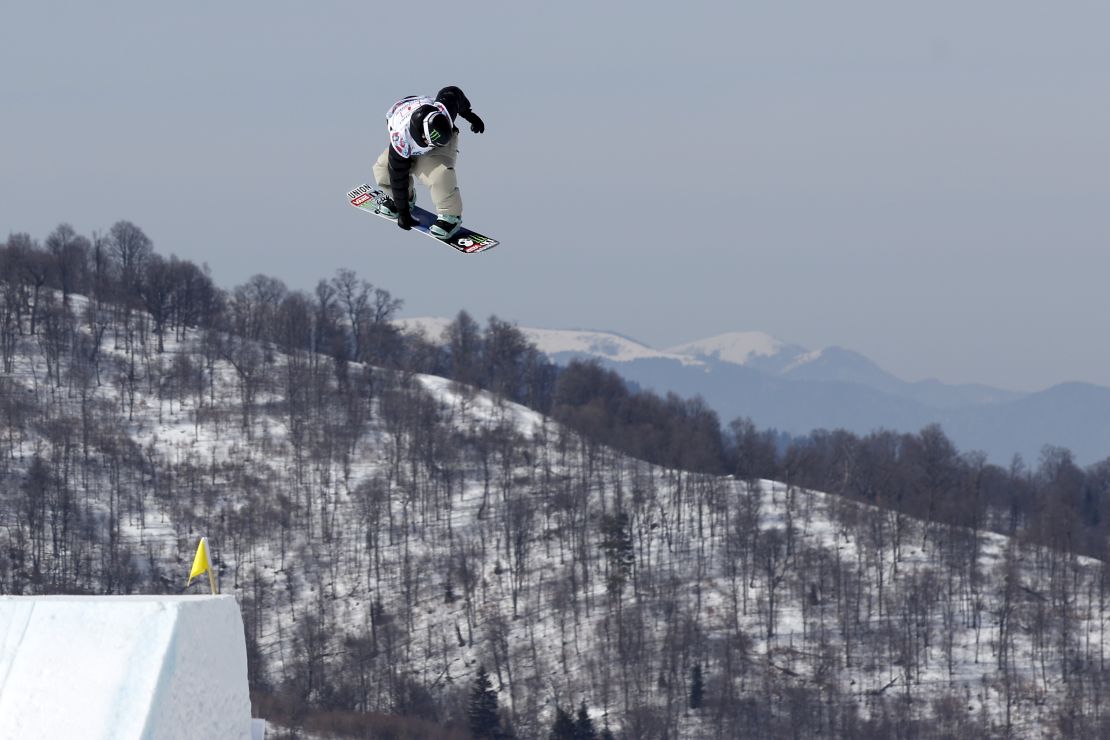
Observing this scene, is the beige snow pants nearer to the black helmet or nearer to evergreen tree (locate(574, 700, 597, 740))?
the black helmet

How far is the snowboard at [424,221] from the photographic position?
27.4 metres

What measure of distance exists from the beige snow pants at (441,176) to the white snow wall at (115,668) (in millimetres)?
7678

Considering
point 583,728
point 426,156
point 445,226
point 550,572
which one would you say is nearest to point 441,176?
point 426,156

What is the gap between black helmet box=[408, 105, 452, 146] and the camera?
23453 millimetres

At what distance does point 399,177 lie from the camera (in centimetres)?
2564

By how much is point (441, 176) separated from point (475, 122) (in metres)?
1.52

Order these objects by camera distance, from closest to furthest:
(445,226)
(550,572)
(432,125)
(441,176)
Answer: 1. (432,125)
2. (441,176)
3. (445,226)
4. (550,572)

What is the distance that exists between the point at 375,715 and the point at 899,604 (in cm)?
5853

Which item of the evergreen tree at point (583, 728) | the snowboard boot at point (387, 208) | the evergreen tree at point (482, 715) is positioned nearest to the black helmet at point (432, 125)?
the snowboard boot at point (387, 208)

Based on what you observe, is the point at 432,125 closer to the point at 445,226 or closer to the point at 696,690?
the point at 445,226

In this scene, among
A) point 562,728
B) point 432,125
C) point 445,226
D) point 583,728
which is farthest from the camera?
point 583,728

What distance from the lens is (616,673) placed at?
522 feet

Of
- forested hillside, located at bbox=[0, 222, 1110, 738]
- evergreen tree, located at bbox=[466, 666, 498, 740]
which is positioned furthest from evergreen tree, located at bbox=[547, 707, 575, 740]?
evergreen tree, located at bbox=[466, 666, 498, 740]

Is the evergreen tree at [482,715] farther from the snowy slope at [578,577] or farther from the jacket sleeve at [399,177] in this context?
the jacket sleeve at [399,177]
